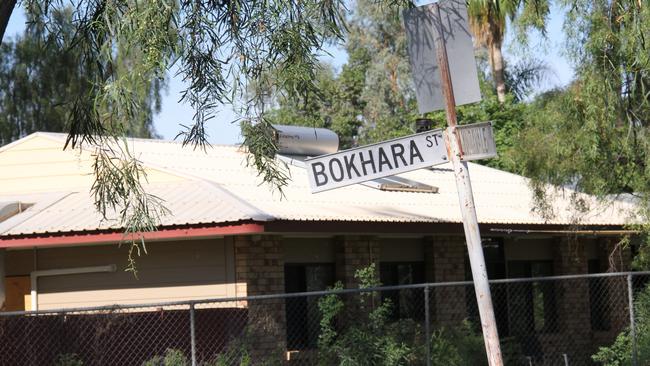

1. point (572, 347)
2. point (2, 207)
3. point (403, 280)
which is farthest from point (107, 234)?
point (572, 347)

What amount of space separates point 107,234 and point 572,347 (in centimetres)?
954

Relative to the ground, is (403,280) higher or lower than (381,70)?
lower

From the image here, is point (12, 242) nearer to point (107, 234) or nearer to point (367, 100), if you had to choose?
point (107, 234)

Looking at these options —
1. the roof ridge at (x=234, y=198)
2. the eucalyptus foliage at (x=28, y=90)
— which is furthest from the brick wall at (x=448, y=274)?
the eucalyptus foliage at (x=28, y=90)

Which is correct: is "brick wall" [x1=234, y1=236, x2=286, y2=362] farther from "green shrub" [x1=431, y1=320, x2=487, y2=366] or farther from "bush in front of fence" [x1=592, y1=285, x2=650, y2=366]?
"bush in front of fence" [x1=592, y1=285, x2=650, y2=366]

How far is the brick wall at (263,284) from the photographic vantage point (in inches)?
601

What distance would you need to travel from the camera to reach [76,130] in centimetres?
1047

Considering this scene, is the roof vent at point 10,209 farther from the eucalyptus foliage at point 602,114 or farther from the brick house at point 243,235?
the eucalyptus foliage at point 602,114

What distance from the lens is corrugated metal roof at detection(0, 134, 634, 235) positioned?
604 inches

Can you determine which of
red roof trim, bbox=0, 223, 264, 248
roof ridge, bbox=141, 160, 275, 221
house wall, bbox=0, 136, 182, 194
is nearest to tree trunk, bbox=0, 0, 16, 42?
red roof trim, bbox=0, 223, 264, 248

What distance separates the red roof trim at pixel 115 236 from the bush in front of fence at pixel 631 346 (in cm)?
507

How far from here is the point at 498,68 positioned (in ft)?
139

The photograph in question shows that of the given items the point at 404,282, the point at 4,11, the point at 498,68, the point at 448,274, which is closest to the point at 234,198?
the point at 404,282

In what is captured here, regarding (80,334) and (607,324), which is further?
(607,324)
